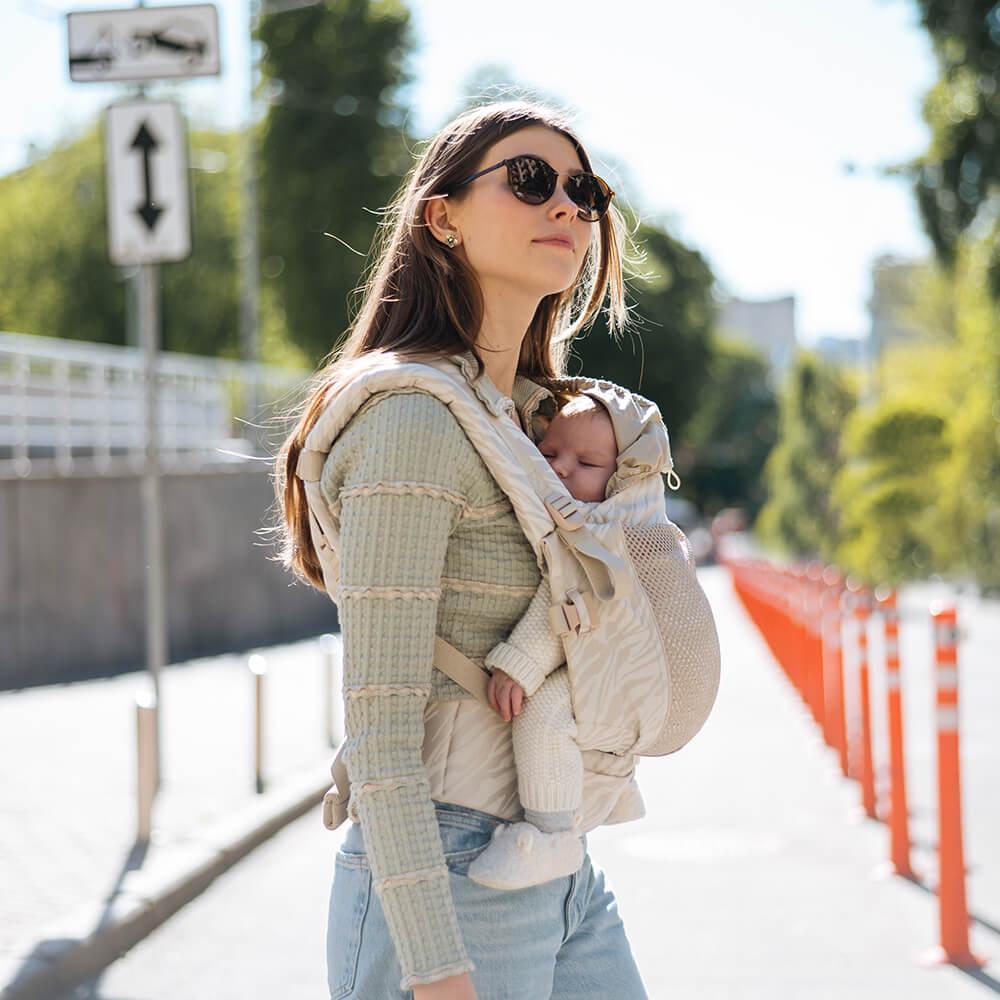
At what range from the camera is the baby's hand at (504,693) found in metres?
2.40

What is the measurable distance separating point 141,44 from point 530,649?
24.0 feet

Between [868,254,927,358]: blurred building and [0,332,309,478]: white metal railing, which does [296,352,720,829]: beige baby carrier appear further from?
[868,254,927,358]: blurred building

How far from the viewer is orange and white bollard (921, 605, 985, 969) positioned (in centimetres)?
629

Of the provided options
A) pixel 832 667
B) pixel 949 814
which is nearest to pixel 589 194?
pixel 949 814

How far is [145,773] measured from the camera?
799 centimetres

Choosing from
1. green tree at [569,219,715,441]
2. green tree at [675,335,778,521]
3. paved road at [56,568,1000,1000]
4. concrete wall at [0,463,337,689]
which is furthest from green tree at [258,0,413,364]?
green tree at [675,335,778,521]

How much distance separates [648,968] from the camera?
20.3 ft

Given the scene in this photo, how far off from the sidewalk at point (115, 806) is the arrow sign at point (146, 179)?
296 cm

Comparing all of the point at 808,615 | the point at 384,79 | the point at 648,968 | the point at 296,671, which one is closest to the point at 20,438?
the point at 296,671

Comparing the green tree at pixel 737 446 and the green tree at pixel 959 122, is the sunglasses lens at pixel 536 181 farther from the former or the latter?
the green tree at pixel 737 446

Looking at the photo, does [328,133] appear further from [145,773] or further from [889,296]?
[889,296]

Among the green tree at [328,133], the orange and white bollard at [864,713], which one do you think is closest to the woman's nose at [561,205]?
the orange and white bollard at [864,713]

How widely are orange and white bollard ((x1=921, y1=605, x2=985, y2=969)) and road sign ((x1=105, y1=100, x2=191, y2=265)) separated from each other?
4490mm

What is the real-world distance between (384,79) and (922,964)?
3641cm
